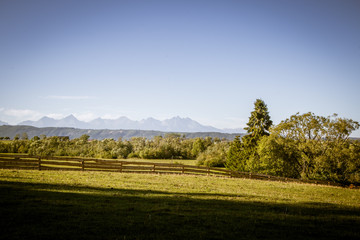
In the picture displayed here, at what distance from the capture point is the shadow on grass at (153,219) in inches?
252

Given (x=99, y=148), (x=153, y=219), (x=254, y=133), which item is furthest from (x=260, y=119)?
(x=99, y=148)

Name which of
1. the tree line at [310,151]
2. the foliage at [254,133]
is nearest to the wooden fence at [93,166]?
the tree line at [310,151]

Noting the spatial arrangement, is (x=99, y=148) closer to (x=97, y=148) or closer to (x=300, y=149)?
(x=97, y=148)

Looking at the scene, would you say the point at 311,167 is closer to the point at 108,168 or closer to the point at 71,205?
the point at 108,168

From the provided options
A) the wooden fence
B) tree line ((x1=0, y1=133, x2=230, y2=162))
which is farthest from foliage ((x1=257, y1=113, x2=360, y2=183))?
tree line ((x1=0, y1=133, x2=230, y2=162))

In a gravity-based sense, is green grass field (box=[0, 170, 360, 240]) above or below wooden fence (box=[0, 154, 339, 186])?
above

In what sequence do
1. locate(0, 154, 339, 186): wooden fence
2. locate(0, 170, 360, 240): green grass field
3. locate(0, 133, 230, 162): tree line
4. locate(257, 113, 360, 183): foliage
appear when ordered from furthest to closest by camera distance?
locate(0, 133, 230, 162): tree line → locate(257, 113, 360, 183): foliage → locate(0, 154, 339, 186): wooden fence → locate(0, 170, 360, 240): green grass field

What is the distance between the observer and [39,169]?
2203 centimetres

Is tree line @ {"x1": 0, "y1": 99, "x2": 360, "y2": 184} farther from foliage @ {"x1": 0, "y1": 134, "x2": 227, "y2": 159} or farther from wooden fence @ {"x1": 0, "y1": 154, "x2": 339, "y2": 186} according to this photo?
foliage @ {"x1": 0, "y1": 134, "x2": 227, "y2": 159}

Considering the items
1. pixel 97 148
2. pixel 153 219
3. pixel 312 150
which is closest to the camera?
pixel 153 219

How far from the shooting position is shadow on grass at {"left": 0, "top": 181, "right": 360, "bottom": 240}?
21.0ft

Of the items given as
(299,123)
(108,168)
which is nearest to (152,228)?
(108,168)

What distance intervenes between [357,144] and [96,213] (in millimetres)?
39444

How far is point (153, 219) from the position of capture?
311 inches
